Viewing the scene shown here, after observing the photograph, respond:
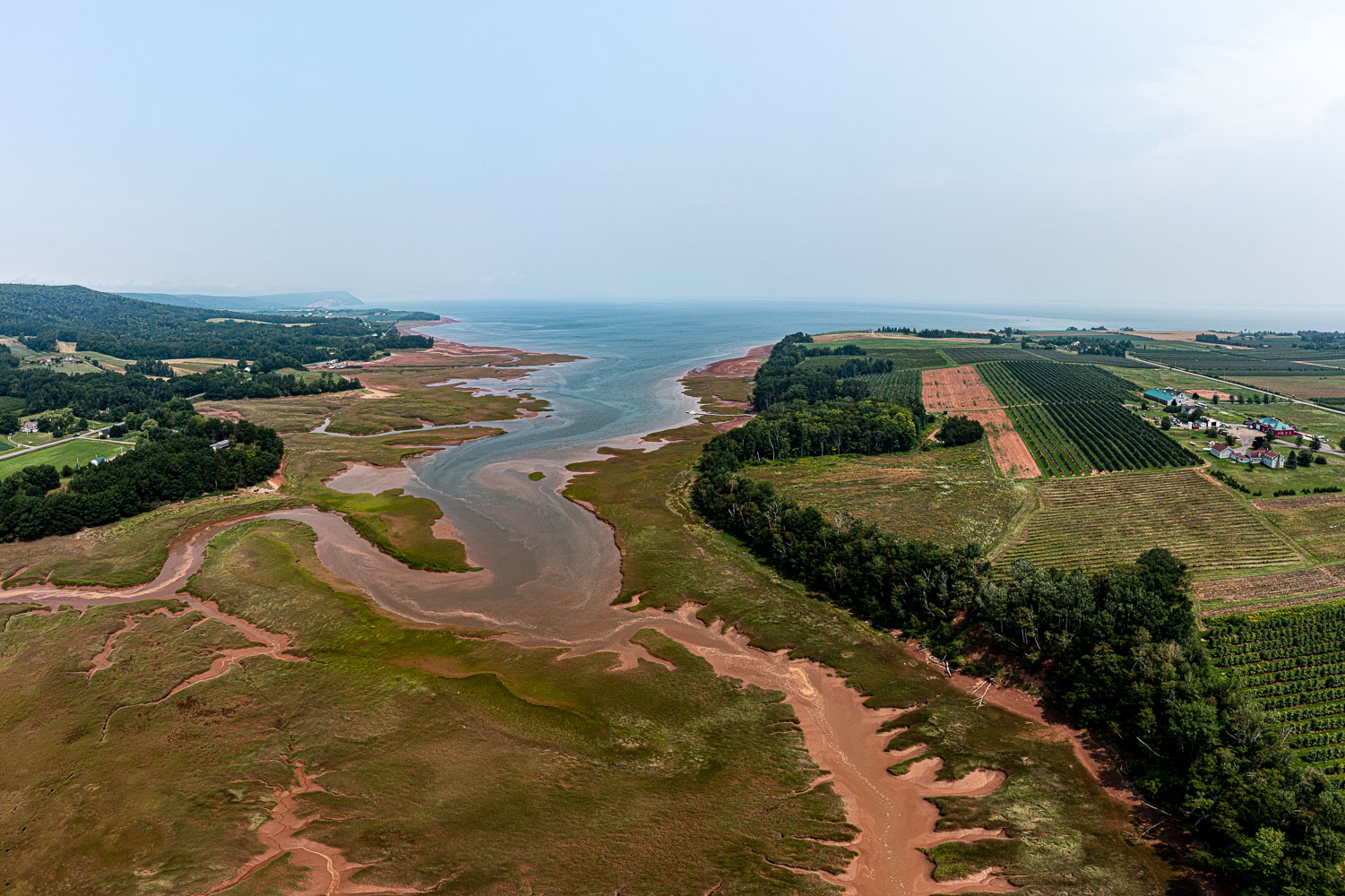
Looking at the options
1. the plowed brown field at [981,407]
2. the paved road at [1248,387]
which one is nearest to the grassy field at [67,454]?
the plowed brown field at [981,407]

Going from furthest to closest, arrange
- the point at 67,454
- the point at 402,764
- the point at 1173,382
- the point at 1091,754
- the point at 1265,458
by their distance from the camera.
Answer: the point at 1173,382, the point at 67,454, the point at 1265,458, the point at 1091,754, the point at 402,764

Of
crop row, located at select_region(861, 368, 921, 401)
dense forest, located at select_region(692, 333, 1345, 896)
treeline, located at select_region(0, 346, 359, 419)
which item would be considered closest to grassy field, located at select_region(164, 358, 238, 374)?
treeline, located at select_region(0, 346, 359, 419)

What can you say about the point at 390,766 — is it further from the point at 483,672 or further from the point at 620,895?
the point at 620,895

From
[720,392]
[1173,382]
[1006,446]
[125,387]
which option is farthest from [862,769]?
[125,387]

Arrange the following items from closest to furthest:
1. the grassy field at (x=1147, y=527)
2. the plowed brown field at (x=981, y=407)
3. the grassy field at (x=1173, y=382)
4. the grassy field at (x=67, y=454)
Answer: the grassy field at (x=1147, y=527) → the grassy field at (x=67, y=454) → the plowed brown field at (x=981, y=407) → the grassy field at (x=1173, y=382)

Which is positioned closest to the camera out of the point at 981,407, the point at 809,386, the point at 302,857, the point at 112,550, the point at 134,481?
the point at 302,857

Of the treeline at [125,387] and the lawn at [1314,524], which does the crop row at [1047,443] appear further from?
the treeline at [125,387]

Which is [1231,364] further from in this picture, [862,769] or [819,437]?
[862,769]
